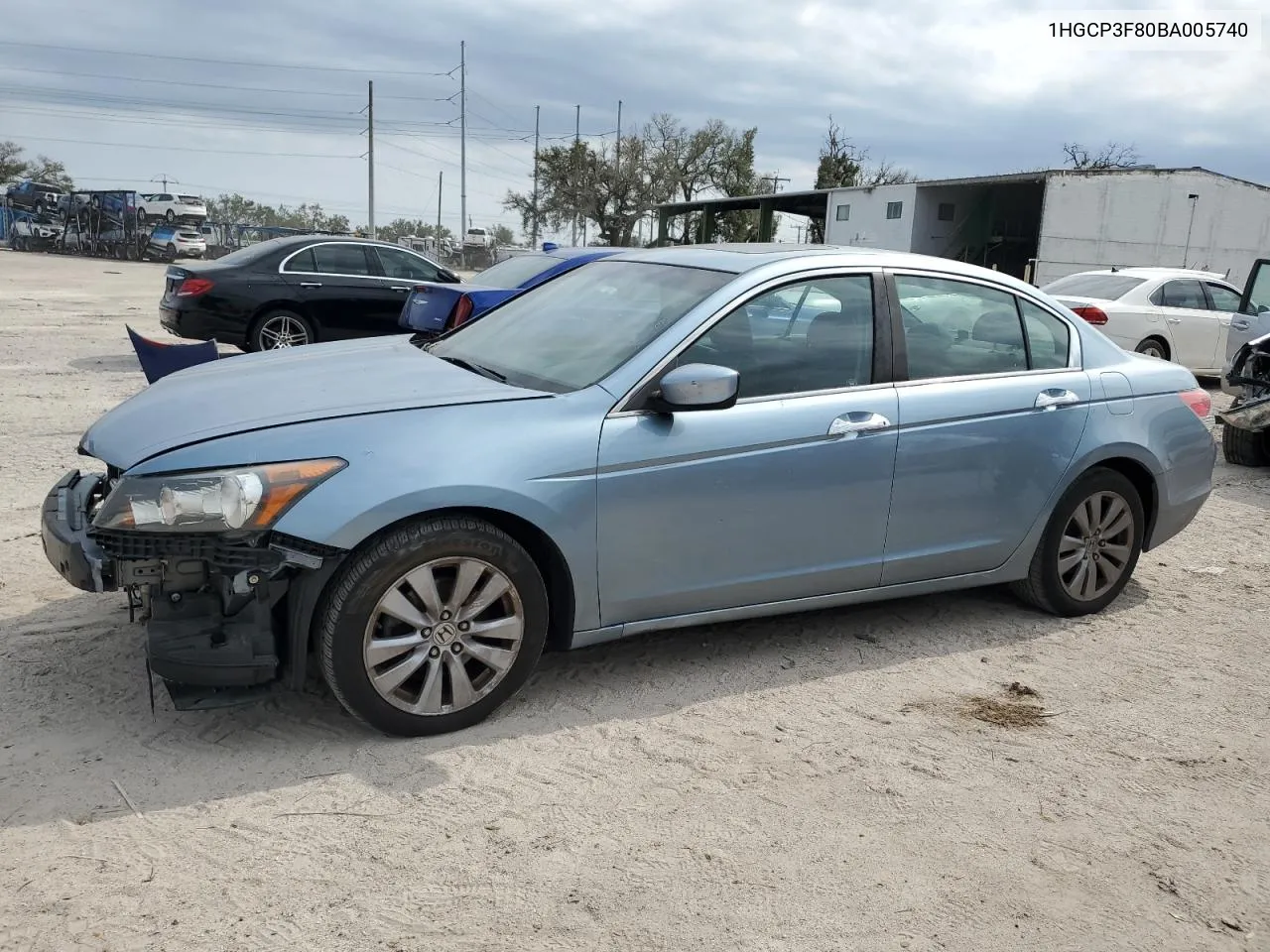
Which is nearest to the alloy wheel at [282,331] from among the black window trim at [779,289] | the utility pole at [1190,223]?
the black window trim at [779,289]

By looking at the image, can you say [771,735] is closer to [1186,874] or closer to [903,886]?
[903,886]

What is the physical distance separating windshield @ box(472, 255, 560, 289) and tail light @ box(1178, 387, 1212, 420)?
576 cm

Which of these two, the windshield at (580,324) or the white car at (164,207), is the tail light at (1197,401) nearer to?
the windshield at (580,324)

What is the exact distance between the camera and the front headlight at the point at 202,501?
10.4 feet

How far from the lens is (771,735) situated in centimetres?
373

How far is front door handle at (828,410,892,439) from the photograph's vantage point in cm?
409

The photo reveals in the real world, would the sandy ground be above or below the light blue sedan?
below

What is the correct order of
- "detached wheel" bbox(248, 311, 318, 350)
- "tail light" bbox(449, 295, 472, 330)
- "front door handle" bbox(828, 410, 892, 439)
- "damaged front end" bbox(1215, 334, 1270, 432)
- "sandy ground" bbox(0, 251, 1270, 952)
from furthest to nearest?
1. "detached wheel" bbox(248, 311, 318, 350)
2. "damaged front end" bbox(1215, 334, 1270, 432)
3. "tail light" bbox(449, 295, 472, 330)
4. "front door handle" bbox(828, 410, 892, 439)
5. "sandy ground" bbox(0, 251, 1270, 952)

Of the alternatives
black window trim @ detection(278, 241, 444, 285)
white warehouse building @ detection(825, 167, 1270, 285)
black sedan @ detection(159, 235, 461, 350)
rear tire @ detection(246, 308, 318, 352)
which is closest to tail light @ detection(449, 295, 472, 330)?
rear tire @ detection(246, 308, 318, 352)

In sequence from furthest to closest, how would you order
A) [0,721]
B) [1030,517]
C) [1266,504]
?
[1266,504], [1030,517], [0,721]

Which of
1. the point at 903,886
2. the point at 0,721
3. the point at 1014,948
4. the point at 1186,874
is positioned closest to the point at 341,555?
the point at 0,721

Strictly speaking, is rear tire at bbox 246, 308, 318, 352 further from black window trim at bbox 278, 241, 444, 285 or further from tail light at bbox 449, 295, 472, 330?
tail light at bbox 449, 295, 472, 330

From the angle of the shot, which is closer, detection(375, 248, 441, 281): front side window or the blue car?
the blue car

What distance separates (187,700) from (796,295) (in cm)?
266
